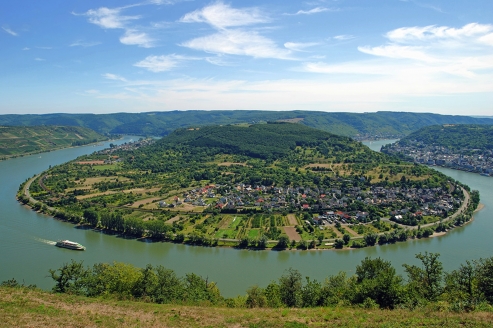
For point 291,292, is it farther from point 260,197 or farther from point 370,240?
point 260,197

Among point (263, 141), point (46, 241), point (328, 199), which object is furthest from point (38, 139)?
point (328, 199)

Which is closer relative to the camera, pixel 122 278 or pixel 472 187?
pixel 122 278

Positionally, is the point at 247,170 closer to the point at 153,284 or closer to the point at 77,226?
the point at 77,226

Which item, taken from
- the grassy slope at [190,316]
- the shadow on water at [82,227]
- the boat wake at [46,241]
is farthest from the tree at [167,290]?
the shadow on water at [82,227]

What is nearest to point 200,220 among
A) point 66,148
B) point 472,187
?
point 472,187

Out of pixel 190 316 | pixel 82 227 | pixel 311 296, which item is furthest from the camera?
pixel 82 227

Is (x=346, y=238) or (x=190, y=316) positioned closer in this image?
(x=190, y=316)
